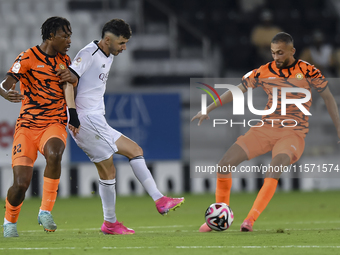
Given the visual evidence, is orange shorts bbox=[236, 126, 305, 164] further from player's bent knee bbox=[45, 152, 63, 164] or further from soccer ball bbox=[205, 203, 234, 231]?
player's bent knee bbox=[45, 152, 63, 164]

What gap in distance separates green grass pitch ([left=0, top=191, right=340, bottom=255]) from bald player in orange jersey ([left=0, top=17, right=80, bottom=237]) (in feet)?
1.23

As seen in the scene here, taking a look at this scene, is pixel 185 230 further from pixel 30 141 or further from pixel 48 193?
pixel 30 141

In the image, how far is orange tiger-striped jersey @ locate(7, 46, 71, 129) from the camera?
7.00m

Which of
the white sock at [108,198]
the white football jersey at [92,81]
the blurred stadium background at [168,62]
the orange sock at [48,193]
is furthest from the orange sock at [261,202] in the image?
the blurred stadium background at [168,62]

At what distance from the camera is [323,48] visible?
1534 cm

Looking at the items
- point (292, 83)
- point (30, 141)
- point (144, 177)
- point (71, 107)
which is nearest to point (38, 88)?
point (71, 107)

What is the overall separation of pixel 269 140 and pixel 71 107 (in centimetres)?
216

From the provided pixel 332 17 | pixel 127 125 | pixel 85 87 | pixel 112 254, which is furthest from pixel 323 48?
pixel 112 254

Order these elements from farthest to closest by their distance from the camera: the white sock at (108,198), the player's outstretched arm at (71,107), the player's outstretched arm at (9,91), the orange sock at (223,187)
A: 1. the orange sock at (223,187)
2. the white sock at (108,198)
3. the player's outstretched arm at (71,107)
4. the player's outstretched arm at (9,91)

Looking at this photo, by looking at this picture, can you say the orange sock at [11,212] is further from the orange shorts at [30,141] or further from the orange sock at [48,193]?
the orange shorts at [30,141]

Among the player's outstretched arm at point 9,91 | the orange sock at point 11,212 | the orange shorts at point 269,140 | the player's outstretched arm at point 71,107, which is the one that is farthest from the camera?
the orange shorts at point 269,140

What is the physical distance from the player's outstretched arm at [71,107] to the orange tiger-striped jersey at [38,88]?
161 mm

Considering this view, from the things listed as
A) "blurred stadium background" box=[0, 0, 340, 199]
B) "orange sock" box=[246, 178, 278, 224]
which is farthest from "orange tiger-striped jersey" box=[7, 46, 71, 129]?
"blurred stadium background" box=[0, 0, 340, 199]

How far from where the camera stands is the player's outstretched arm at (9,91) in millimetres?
6770
